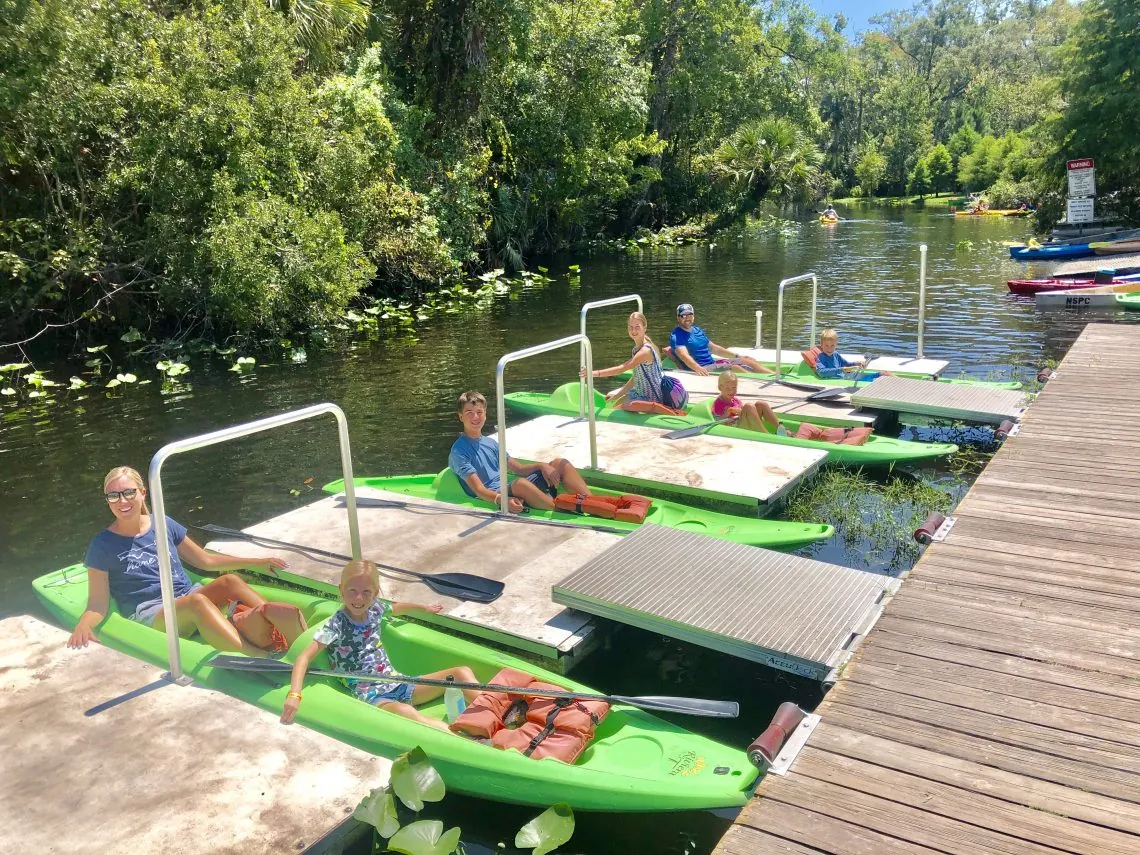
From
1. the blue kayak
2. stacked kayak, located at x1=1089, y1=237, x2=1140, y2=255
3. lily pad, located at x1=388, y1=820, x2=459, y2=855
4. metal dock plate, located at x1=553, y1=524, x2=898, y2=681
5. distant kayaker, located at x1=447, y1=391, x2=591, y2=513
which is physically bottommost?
lily pad, located at x1=388, y1=820, x2=459, y2=855

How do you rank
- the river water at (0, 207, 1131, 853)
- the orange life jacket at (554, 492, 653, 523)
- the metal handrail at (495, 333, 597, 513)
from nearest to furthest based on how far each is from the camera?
the river water at (0, 207, 1131, 853) < the metal handrail at (495, 333, 597, 513) < the orange life jacket at (554, 492, 653, 523)

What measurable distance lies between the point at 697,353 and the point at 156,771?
30.5 feet

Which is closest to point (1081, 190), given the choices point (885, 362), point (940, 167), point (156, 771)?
point (885, 362)

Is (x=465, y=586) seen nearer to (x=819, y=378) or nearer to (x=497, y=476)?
(x=497, y=476)

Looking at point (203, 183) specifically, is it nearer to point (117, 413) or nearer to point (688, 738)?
point (117, 413)

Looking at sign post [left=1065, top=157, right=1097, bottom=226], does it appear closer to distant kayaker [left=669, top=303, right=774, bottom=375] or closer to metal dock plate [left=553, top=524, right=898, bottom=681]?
distant kayaker [left=669, top=303, right=774, bottom=375]

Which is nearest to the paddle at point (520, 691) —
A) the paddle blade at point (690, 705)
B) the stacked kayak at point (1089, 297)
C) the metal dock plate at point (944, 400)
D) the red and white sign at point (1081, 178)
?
the paddle blade at point (690, 705)

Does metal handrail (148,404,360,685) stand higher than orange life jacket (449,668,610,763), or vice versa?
metal handrail (148,404,360,685)

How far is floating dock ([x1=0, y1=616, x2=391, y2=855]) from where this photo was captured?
378cm

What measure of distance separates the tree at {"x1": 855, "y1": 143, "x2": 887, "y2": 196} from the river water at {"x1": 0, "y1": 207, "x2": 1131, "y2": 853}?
147 feet

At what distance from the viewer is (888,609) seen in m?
5.34

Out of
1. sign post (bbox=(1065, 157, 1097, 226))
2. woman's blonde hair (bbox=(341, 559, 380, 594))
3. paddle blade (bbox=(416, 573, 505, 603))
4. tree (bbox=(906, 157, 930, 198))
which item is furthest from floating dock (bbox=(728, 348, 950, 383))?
tree (bbox=(906, 157, 930, 198))

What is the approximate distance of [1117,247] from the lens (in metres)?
25.9

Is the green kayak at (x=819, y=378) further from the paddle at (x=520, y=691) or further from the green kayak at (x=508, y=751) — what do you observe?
the paddle at (x=520, y=691)
